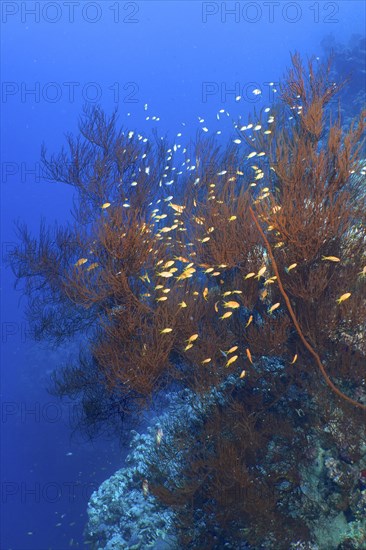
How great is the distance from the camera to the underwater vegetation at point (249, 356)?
4.35 m

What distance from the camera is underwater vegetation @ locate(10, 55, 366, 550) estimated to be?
435cm

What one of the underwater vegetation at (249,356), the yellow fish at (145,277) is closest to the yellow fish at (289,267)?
the underwater vegetation at (249,356)

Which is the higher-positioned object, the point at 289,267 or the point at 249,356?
the point at 289,267

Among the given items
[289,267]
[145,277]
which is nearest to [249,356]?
[289,267]

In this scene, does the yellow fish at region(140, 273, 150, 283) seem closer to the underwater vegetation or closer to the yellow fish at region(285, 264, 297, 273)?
the underwater vegetation

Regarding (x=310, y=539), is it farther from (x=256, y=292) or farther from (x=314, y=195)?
(x=314, y=195)

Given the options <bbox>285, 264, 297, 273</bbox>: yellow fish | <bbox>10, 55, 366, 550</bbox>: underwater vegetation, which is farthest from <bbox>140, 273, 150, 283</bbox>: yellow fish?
<bbox>285, 264, 297, 273</bbox>: yellow fish

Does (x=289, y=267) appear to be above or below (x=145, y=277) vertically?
below

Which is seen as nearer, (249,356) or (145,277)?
(249,356)

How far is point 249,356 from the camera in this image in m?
4.60

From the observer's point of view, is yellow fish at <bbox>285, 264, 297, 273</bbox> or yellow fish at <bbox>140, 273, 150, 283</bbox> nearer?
yellow fish at <bbox>285, 264, 297, 273</bbox>

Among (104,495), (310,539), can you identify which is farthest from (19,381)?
(310,539)

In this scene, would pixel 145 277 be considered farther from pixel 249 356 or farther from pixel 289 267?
pixel 289 267

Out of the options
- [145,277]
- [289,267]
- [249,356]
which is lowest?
[249,356]
